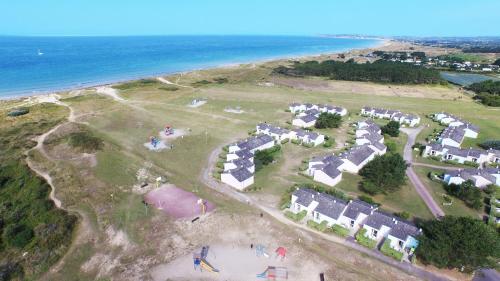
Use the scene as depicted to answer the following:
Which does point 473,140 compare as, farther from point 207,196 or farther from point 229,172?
point 207,196

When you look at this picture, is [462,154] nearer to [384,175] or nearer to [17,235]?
[384,175]

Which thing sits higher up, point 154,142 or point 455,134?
point 455,134

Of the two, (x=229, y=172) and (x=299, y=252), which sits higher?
(x=229, y=172)

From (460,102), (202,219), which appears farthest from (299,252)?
(460,102)

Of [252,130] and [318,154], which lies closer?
[318,154]

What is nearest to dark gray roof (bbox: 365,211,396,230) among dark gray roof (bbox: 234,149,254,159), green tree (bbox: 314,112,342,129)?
dark gray roof (bbox: 234,149,254,159)

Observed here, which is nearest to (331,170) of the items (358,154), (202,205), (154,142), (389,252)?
(358,154)

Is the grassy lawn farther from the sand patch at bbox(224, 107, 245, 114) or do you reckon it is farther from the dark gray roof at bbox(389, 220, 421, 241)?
the sand patch at bbox(224, 107, 245, 114)
